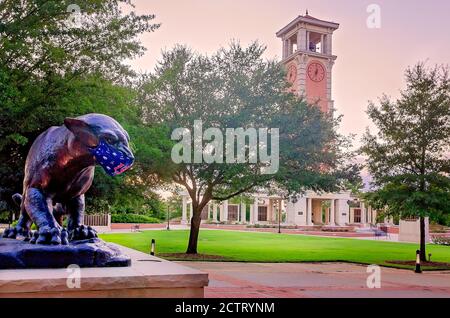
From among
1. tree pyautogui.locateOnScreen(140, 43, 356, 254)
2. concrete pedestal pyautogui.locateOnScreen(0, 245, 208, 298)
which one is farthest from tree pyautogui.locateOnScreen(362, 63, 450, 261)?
concrete pedestal pyautogui.locateOnScreen(0, 245, 208, 298)

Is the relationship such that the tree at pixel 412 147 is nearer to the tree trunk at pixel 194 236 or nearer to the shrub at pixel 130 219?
the tree trunk at pixel 194 236

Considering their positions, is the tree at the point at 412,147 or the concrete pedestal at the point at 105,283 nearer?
the concrete pedestal at the point at 105,283

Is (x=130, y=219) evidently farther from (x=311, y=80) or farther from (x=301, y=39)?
(x=301, y=39)

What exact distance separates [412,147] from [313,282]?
10336mm

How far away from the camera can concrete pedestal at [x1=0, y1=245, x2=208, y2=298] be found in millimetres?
3781

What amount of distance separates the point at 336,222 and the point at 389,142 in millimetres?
53434

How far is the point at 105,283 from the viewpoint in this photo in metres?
3.97

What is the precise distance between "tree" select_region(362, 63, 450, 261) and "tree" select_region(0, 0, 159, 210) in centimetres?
1282

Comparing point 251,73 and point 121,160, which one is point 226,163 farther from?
point 121,160

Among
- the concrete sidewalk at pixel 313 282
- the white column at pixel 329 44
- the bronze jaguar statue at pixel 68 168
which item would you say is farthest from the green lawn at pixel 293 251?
the white column at pixel 329 44

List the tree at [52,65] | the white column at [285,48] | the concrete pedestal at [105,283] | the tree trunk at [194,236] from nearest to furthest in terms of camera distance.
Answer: the concrete pedestal at [105,283] → the tree at [52,65] → the tree trunk at [194,236] → the white column at [285,48]

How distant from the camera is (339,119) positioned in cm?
2316

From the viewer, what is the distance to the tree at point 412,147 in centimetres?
2033
